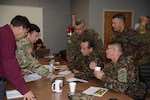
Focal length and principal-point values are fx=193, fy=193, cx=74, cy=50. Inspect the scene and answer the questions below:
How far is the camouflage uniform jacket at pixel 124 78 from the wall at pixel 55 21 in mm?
4928

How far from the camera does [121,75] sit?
1.98m

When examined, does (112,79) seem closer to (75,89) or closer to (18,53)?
(75,89)

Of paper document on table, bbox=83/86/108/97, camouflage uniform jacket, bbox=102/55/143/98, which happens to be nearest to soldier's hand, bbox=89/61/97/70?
camouflage uniform jacket, bbox=102/55/143/98

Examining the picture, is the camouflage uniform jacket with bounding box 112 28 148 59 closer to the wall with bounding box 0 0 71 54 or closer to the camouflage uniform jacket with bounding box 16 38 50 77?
the camouflage uniform jacket with bounding box 16 38 50 77

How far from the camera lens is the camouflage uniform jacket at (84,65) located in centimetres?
247

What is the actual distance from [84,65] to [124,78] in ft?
2.95

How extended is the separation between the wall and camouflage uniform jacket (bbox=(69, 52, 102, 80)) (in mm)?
3957

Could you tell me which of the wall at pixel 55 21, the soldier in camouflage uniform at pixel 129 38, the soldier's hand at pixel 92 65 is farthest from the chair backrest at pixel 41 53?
the wall at pixel 55 21

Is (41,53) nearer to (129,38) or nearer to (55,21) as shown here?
(129,38)

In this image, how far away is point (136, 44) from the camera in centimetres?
300

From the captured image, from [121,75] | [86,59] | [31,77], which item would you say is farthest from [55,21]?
[121,75]

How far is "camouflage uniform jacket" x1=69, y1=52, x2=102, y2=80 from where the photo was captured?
97.2 inches

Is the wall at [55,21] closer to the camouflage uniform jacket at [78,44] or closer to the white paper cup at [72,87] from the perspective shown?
the camouflage uniform jacket at [78,44]

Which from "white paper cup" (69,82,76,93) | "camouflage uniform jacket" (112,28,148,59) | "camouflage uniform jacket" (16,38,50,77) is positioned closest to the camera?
"white paper cup" (69,82,76,93)
